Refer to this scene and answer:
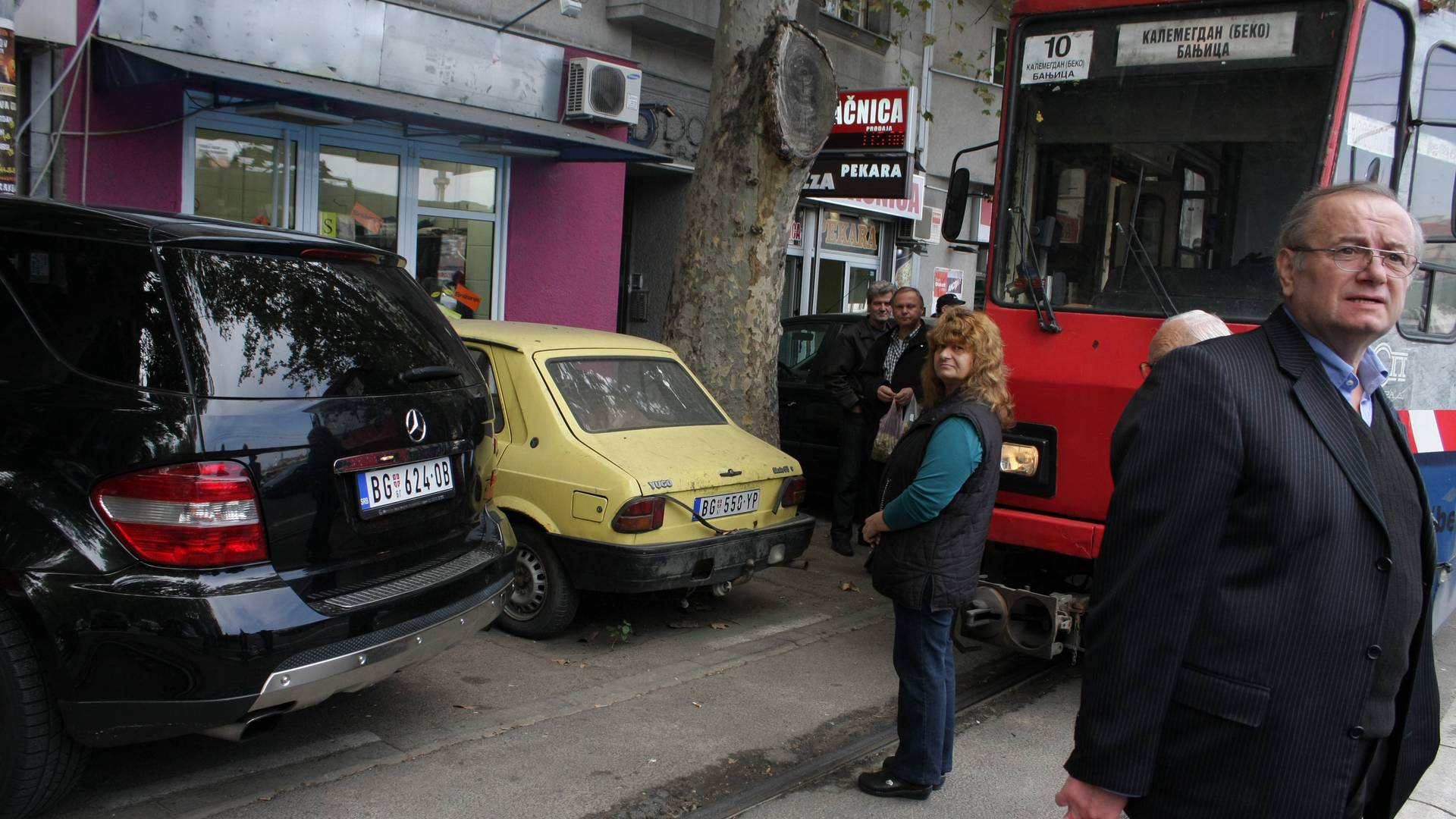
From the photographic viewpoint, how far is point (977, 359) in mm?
4254

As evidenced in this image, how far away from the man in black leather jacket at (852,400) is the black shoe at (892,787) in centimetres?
404

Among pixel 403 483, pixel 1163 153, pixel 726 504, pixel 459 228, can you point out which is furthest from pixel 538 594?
pixel 459 228

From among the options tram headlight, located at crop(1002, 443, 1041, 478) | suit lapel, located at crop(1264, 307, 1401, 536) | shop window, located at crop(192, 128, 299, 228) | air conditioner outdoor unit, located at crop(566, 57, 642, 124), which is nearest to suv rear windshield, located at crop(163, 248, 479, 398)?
tram headlight, located at crop(1002, 443, 1041, 478)

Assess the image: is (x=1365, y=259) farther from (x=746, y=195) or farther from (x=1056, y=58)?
(x=746, y=195)

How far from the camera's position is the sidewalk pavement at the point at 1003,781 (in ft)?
14.0

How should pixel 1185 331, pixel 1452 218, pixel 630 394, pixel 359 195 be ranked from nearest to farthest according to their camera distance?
pixel 1185 331
pixel 1452 218
pixel 630 394
pixel 359 195

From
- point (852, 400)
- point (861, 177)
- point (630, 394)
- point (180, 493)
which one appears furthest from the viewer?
point (861, 177)

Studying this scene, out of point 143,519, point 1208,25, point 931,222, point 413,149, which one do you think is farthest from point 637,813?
point 931,222

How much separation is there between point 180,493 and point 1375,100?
4.91 metres

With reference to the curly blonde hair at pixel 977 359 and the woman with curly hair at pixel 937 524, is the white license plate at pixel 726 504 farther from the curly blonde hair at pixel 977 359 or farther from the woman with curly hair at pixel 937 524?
the curly blonde hair at pixel 977 359

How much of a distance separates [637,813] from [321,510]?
148 cm

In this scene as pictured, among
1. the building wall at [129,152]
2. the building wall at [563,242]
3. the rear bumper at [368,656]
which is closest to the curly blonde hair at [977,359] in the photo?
the rear bumper at [368,656]

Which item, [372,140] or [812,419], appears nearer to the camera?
[812,419]

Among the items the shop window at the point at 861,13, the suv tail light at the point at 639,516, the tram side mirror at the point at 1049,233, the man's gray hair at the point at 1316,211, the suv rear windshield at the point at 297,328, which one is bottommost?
the suv tail light at the point at 639,516
